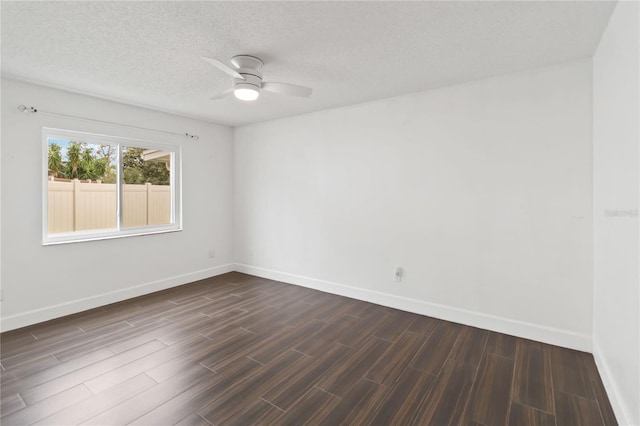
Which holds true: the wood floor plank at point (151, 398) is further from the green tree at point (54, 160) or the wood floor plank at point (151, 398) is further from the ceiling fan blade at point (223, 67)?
the green tree at point (54, 160)

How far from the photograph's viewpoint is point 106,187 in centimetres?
377

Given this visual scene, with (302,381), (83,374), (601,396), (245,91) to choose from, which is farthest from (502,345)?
(83,374)

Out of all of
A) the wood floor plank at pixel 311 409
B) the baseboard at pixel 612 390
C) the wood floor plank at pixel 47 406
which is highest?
the baseboard at pixel 612 390

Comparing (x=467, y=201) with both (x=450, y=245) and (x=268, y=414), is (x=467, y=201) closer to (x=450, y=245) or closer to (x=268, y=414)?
(x=450, y=245)

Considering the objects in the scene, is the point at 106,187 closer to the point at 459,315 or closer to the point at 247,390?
the point at 247,390

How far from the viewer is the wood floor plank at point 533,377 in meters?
1.98

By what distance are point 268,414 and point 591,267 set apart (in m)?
2.79

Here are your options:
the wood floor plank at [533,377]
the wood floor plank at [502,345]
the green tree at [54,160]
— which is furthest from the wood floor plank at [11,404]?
the wood floor plank at [502,345]

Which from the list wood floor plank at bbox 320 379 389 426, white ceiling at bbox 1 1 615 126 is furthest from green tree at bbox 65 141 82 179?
wood floor plank at bbox 320 379 389 426

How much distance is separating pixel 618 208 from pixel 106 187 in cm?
487

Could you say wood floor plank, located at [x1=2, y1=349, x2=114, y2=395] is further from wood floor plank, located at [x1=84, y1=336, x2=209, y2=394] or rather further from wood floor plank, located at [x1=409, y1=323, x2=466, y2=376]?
wood floor plank, located at [x1=409, y1=323, x2=466, y2=376]

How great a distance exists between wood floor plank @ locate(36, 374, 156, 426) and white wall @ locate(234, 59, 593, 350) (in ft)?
8.05

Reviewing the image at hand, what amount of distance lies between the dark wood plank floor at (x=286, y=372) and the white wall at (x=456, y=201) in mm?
430

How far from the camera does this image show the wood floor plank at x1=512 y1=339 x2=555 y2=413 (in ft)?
6.48
